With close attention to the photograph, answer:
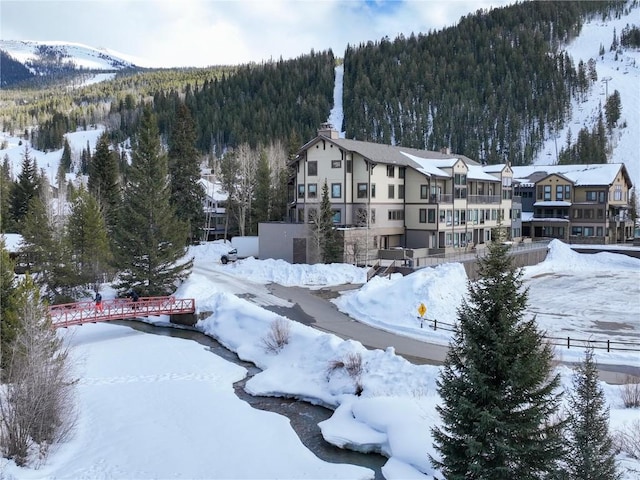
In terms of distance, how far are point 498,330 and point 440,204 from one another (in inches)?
1658

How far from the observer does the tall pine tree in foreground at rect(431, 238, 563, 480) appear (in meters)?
11.0

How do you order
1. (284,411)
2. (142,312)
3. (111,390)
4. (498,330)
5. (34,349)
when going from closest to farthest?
(498,330)
(34,349)
(284,411)
(111,390)
(142,312)

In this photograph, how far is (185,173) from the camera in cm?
5844

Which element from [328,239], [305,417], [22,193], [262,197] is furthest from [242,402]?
[22,193]

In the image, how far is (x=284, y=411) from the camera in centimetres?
2128

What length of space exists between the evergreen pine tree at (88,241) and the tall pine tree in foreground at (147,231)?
405 cm

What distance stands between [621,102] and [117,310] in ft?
535

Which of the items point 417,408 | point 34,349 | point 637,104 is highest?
point 637,104

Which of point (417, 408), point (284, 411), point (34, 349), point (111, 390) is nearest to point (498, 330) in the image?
point (417, 408)

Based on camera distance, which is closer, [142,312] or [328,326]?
[328,326]

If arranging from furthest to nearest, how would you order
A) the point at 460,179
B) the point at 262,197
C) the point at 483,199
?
the point at 262,197 → the point at 483,199 → the point at 460,179

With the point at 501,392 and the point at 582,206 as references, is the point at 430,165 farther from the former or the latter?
the point at 501,392

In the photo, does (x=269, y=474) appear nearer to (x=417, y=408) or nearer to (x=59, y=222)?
(x=417, y=408)

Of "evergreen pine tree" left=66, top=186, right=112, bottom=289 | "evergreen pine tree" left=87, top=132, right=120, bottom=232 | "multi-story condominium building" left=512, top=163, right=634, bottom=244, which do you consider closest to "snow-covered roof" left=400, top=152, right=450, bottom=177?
"multi-story condominium building" left=512, top=163, right=634, bottom=244
